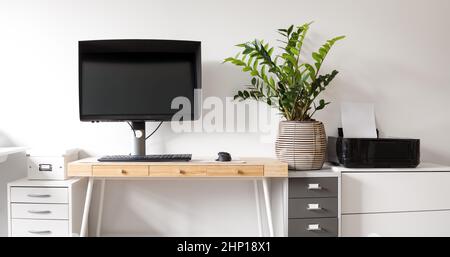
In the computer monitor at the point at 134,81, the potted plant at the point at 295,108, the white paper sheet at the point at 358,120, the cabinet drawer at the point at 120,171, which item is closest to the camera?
the cabinet drawer at the point at 120,171

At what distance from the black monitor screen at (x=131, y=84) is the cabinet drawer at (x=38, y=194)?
1.54ft

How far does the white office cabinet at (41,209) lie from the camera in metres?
2.04

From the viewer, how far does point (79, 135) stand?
7.93 feet

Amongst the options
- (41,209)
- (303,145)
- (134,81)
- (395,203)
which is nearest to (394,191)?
(395,203)

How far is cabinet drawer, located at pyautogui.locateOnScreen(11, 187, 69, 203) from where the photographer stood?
2.05 metres

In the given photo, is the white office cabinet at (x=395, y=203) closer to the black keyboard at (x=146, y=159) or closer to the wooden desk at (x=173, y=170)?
the wooden desk at (x=173, y=170)

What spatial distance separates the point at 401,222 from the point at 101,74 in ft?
6.76

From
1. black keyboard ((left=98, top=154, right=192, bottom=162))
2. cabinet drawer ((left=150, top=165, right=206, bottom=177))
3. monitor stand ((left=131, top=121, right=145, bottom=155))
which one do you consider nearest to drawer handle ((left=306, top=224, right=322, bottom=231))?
cabinet drawer ((left=150, top=165, right=206, bottom=177))

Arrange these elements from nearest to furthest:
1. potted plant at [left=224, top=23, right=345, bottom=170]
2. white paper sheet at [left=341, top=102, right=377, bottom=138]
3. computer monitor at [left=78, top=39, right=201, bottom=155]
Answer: potted plant at [left=224, top=23, right=345, bottom=170] → computer monitor at [left=78, top=39, right=201, bottom=155] → white paper sheet at [left=341, top=102, right=377, bottom=138]

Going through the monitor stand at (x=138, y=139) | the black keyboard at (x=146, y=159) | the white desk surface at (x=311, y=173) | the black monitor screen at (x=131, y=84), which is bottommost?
the white desk surface at (x=311, y=173)

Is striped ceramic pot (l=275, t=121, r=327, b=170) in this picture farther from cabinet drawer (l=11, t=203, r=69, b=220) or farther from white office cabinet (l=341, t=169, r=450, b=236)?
cabinet drawer (l=11, t=203, r=69, b=220)

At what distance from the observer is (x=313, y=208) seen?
2.00 meters

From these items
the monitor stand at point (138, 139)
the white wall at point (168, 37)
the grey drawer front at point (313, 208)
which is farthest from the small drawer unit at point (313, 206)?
the monitor stand at point (138, 139)

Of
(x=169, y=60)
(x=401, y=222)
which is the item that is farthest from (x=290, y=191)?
(x=169, y=60)
